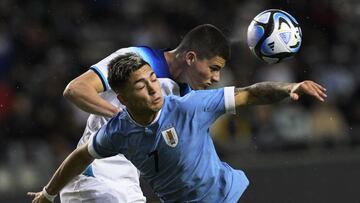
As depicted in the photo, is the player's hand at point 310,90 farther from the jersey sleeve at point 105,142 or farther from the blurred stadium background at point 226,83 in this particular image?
the blurred stadium background at point 226,83

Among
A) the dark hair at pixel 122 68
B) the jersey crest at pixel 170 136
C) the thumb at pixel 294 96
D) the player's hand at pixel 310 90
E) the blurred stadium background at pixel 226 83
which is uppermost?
the dark hair at pixel 122 68

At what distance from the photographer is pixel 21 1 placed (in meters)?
13.6

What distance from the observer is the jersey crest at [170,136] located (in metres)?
5.57

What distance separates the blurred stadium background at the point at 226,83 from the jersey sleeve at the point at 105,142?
4318 millimetres

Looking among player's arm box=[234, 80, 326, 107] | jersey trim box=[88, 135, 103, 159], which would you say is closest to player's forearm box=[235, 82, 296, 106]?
player's arm box=[234, 80, 326, 107]

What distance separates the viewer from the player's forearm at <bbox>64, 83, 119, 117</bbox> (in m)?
6.16

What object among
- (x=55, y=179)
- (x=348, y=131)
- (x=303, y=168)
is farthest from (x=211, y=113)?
(x=348, y=131)

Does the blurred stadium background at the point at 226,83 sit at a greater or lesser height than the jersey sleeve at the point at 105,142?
lesser

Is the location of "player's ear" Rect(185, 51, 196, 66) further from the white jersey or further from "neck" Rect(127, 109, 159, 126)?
"neck" Rect(127, 109, 159, 126)

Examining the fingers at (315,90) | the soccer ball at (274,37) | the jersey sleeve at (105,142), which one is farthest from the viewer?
the soccer ball at (274,37)

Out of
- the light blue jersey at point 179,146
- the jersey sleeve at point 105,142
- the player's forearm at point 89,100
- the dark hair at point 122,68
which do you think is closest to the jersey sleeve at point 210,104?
the light blue jersey at point 179,146

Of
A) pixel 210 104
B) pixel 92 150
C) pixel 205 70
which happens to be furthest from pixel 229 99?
pixel 205 70

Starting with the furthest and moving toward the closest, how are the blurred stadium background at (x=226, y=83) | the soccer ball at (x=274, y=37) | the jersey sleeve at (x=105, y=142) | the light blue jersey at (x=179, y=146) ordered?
1. the blurred stadium background at (x=226, y=83)
2. the soccer ball at (x=274, y=37)
3. the jersey sleeve at (x=105, y=142)
4. the light blue jersey at (x=179, y=146)

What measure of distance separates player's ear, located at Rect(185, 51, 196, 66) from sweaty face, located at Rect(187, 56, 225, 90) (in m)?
0.02
